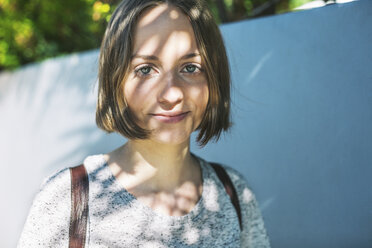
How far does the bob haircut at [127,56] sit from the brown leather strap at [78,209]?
0.26 meters

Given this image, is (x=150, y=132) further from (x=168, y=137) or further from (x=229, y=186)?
(x=229, y=186)

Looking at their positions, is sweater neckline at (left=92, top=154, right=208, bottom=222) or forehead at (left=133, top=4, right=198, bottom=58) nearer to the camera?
forehead at (left=133, top=4, right=198, bottom=58)

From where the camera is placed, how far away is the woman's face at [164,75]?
1386 millimetres

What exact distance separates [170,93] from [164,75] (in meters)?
0.08

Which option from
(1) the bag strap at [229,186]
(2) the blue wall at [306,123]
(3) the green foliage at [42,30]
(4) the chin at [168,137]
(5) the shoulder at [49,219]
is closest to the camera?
(5) the shoulder at [49,219]

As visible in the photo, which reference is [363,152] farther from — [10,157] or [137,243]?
[10,157]

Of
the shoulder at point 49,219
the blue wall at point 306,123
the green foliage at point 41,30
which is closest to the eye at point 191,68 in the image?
the shoulder at point 49,219

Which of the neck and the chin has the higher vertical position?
the chin

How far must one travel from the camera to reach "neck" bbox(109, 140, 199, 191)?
1577 mm

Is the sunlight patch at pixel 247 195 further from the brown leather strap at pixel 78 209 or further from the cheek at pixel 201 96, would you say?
the brown leather strap at pixel 78 209

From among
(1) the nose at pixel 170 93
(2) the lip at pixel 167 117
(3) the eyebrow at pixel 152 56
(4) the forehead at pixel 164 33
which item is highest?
(4) the forehead at pixel 164 33

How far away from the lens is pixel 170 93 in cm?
139

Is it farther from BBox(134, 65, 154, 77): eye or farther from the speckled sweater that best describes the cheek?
the speckled sweater

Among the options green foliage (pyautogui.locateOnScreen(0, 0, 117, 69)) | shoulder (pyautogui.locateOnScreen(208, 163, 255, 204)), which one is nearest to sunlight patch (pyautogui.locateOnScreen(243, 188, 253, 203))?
shoulder (pyautogui.locateOnScreen(208, 163, 255, 204))
